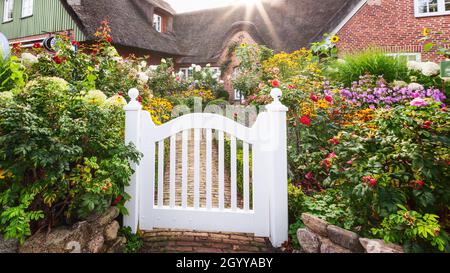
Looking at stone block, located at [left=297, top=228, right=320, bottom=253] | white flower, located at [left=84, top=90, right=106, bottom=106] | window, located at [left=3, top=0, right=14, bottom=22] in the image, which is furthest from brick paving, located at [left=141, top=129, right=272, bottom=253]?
window, located at [left=3, top=0, right=14, bottom=22]

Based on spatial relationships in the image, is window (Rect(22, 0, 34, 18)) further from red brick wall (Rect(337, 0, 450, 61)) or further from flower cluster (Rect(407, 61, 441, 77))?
flower cluster (Rect(407, 61, 441, 77))

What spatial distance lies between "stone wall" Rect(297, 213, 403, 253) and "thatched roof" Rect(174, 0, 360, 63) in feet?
37.3

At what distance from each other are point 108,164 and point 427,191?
2.58 metres

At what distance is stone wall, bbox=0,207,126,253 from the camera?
2.11 meters

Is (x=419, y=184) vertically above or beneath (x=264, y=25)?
beneath

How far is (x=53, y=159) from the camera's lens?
205 centimetres

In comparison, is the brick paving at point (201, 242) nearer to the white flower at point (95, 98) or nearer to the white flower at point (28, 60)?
the white flower at point (95, 98)

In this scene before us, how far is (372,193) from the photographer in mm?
2064

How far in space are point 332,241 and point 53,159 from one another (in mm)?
2338

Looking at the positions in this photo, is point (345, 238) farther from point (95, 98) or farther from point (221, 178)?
point (95, 98)

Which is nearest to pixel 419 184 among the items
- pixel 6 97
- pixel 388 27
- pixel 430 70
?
pixel 6 97
